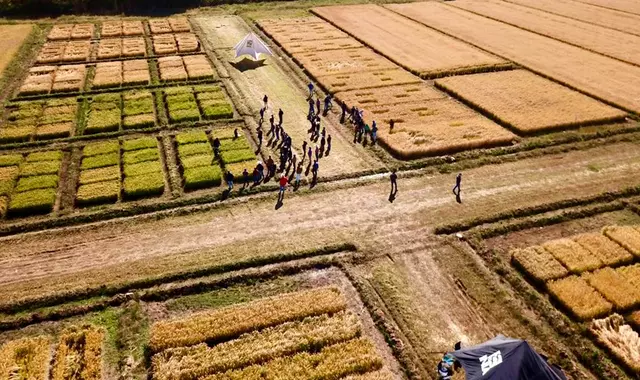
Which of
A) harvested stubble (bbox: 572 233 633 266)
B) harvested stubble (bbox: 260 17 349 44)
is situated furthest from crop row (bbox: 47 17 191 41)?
harvested stubble (bbox: 572 233 633 266)

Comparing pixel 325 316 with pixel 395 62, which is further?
pixel 395 62

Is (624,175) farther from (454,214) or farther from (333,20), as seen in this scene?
(333,20)

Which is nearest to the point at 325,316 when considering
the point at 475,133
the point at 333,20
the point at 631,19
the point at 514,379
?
the point at 514,379

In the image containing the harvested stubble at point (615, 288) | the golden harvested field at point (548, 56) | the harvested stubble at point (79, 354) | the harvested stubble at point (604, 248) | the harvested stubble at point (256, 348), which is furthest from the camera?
the golden harvested field at point (548, 56)

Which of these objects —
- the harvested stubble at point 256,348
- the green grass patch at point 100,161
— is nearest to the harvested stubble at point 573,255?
the harvested stubble at point 256,348

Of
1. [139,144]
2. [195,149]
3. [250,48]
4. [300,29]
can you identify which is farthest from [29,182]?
[300,29]

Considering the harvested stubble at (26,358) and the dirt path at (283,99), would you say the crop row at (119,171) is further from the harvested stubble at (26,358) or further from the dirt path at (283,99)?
the harvested stubble at (26,358)

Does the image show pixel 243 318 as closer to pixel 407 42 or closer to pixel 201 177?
pixel 201 177
